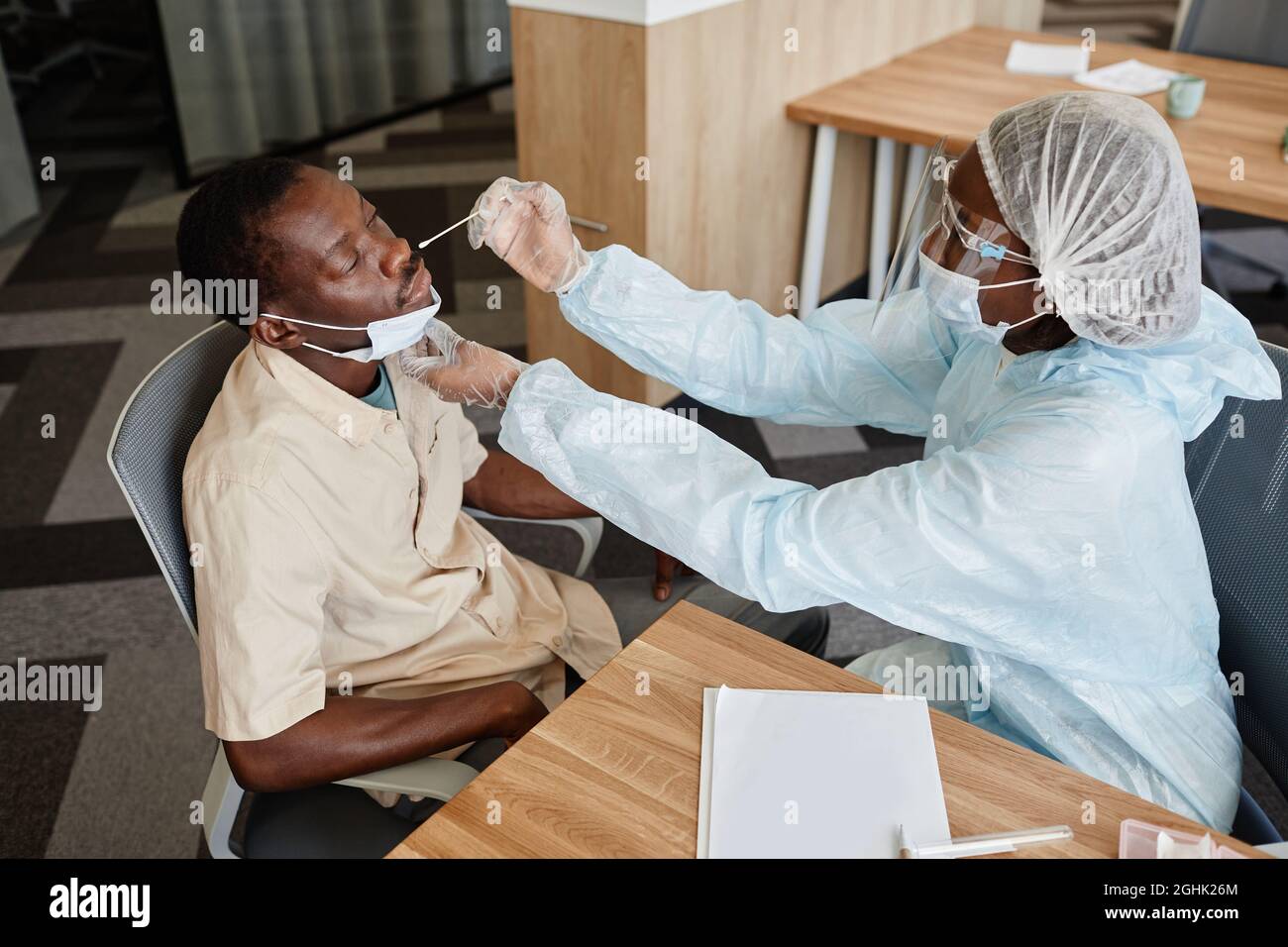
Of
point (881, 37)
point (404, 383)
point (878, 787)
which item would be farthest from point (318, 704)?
point (881, 37)

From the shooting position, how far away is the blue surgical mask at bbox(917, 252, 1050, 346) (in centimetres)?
120

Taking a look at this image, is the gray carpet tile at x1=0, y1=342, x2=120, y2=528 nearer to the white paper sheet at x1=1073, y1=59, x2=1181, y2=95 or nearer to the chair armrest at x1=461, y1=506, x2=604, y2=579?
the chair armrest at x1=461, y1=506, x2=604, y2=579

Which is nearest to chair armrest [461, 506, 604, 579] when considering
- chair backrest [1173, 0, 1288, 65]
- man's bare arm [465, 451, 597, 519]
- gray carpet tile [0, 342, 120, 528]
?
man's bare arm [465, 451, 597, 519]

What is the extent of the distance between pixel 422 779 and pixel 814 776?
0.46 meters

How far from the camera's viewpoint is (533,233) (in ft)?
→ 4.82

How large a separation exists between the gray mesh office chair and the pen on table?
1.69ft

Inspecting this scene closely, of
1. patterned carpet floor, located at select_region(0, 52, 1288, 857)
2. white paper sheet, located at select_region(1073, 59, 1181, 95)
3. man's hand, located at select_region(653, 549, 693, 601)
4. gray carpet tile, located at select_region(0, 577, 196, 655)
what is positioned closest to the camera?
man's hand, located at select_region(653, 549, 693, 601)

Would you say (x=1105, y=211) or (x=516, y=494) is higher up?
(x=1105, y=211)

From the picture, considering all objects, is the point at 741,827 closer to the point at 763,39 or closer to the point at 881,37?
the point at 763,39

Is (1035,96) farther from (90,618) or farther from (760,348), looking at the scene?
(90,618)

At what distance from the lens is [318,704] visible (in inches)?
46.3

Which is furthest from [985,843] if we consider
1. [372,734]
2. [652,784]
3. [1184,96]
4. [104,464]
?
[104,464]
